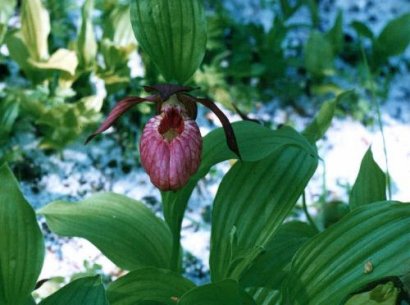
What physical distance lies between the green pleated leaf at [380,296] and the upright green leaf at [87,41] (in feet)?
4.18

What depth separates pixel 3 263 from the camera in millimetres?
1364

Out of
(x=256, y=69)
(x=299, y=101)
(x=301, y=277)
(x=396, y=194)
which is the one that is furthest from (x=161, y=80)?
(x=301, y=277)

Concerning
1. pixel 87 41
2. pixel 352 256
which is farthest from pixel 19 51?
pixel 352 256

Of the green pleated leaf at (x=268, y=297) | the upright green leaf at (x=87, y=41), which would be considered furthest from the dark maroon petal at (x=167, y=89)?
the upright green leaf at (x=87, y=41)

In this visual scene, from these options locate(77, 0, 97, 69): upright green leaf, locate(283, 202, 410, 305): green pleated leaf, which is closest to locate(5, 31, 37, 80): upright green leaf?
locate(77, 0, 97, 69): upright green leaf

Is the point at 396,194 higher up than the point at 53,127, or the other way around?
the point at 53,127

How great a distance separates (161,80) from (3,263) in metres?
1.15

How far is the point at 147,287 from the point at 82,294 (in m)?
0.16

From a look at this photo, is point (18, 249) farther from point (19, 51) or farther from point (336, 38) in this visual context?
point (336, 38)

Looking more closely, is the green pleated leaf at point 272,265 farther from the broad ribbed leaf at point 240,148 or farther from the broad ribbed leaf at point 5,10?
the broad ribbed leaf at point 5,10

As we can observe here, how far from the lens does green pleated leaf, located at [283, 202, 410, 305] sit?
1.27m

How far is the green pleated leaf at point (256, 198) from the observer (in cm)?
151

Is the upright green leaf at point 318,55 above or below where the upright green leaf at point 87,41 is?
above

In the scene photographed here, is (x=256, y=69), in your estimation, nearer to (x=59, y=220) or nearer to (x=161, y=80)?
(x=161, y=80)
